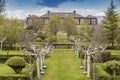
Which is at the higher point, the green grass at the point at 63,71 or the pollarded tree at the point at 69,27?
the pollarded tree at the point at 69,27

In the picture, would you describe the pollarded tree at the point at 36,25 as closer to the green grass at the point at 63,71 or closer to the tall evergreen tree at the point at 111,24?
the tall evergreen tree at the point at 111,24

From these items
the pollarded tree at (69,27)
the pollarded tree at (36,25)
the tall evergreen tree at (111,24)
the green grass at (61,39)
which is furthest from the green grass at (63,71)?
the pollarded tree at (36,25)

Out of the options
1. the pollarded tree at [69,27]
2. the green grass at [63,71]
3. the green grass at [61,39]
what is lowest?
the green grass at [63,71]

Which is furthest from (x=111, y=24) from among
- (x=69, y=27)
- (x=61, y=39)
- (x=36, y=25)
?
(x=36, y=25)

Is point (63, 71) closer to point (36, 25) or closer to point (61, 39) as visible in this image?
point (61, 39)

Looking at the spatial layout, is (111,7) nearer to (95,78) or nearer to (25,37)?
(25,37)

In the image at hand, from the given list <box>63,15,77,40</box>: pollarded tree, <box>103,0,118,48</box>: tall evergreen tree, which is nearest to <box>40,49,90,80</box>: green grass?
<box>103,0,118,48</box>: tall evergreen tree

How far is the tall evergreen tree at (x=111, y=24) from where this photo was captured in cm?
6644

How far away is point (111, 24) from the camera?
2650 inches

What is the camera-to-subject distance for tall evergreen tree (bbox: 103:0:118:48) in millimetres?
66438

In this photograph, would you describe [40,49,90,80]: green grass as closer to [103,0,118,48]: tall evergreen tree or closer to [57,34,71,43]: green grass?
[103,0,118,48]: tall evergreen tree

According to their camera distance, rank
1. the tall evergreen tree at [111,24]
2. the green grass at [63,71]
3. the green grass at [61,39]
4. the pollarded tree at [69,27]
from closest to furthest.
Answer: the green grass at [63,71]
the tall evergreen tree at [111,24]
the green grass at [61,39]
the pollarded tree at [69,27]

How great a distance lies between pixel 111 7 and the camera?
70.9 meters

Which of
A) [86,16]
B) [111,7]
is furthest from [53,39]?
[86,16]
